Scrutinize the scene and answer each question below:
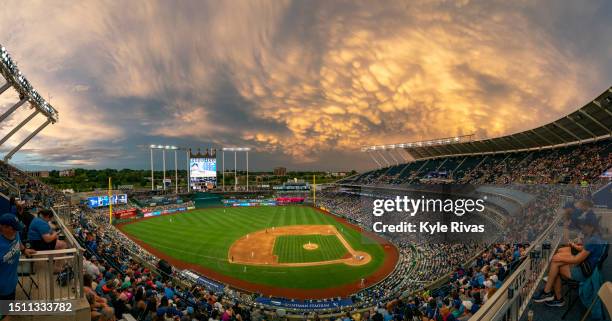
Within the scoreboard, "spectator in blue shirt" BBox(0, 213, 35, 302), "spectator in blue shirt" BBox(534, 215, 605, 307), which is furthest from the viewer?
the scoreboard

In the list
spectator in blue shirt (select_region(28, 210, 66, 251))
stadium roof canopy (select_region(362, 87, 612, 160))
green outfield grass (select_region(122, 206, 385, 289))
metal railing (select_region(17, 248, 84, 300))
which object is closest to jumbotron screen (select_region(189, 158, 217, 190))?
green outfield grass (select_region(122, 206, 385, 289))

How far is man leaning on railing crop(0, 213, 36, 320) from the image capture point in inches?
148

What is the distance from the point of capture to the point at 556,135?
3173 cm

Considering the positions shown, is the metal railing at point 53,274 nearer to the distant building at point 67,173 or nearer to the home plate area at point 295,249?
the home plate area at point 295,249

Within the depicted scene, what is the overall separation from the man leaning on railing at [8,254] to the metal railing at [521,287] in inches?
231

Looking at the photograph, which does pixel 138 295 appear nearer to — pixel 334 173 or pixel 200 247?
pixel 200 247

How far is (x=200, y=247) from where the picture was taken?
3478cm

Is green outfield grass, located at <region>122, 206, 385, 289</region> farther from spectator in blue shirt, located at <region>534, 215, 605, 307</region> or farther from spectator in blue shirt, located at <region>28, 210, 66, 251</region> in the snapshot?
spectator in blue shirt, located at <region>28, 210, 66, 251</region>

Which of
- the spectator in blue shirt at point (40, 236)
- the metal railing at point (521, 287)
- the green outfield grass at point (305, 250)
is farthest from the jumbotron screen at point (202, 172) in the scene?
the metal railing at point (521, 287)

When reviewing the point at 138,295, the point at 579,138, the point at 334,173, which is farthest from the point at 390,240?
the point at 334,173

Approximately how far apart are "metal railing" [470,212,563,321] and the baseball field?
17.5m

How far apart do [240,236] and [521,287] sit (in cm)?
3791

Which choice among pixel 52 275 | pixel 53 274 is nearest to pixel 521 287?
pixel 52 275

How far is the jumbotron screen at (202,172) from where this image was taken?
227 ft
